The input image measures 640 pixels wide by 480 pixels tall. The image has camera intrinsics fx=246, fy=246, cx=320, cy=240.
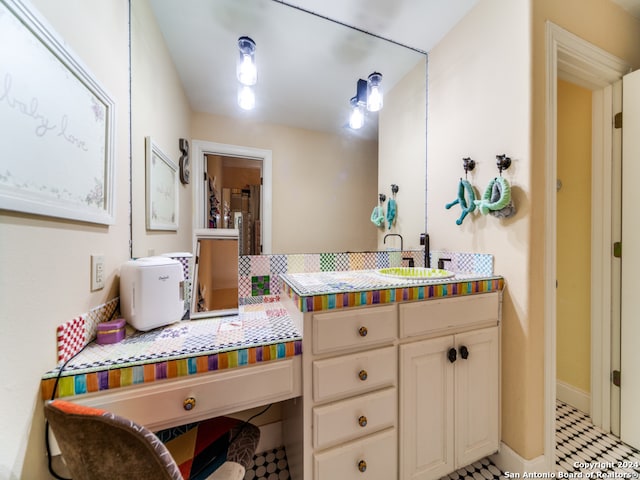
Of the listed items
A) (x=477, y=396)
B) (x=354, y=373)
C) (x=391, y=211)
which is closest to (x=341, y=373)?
(x=354, y=373)

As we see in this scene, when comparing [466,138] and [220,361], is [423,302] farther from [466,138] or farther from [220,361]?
[466,138]

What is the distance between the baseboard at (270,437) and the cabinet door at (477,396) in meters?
0.91

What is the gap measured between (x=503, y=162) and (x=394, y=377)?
114cm

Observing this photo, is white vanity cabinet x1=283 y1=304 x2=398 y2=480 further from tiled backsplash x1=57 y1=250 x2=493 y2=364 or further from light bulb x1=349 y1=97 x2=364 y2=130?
light bulb x1=349 y1=97 x2=364 y2=130

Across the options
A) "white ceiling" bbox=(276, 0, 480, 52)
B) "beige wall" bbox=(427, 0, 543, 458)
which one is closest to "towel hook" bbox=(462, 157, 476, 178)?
"beige wall" bbox=(427, 0, 543, 458)

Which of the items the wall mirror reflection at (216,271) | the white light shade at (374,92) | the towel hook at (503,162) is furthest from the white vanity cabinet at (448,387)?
the white light shade at (374,92)

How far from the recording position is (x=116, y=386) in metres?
0.67

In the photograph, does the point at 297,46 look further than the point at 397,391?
Yes

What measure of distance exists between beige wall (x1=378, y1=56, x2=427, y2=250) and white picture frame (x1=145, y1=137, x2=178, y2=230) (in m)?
1.30

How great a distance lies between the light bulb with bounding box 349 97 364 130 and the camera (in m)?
1.58

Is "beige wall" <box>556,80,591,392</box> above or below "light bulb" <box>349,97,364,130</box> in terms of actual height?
below

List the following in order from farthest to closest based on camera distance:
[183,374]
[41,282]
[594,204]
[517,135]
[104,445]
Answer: [594,204] < [517,135] < [183,374] < [41,282] < [104,445]

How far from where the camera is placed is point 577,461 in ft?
4.23

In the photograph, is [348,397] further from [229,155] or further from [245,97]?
[245,97]
